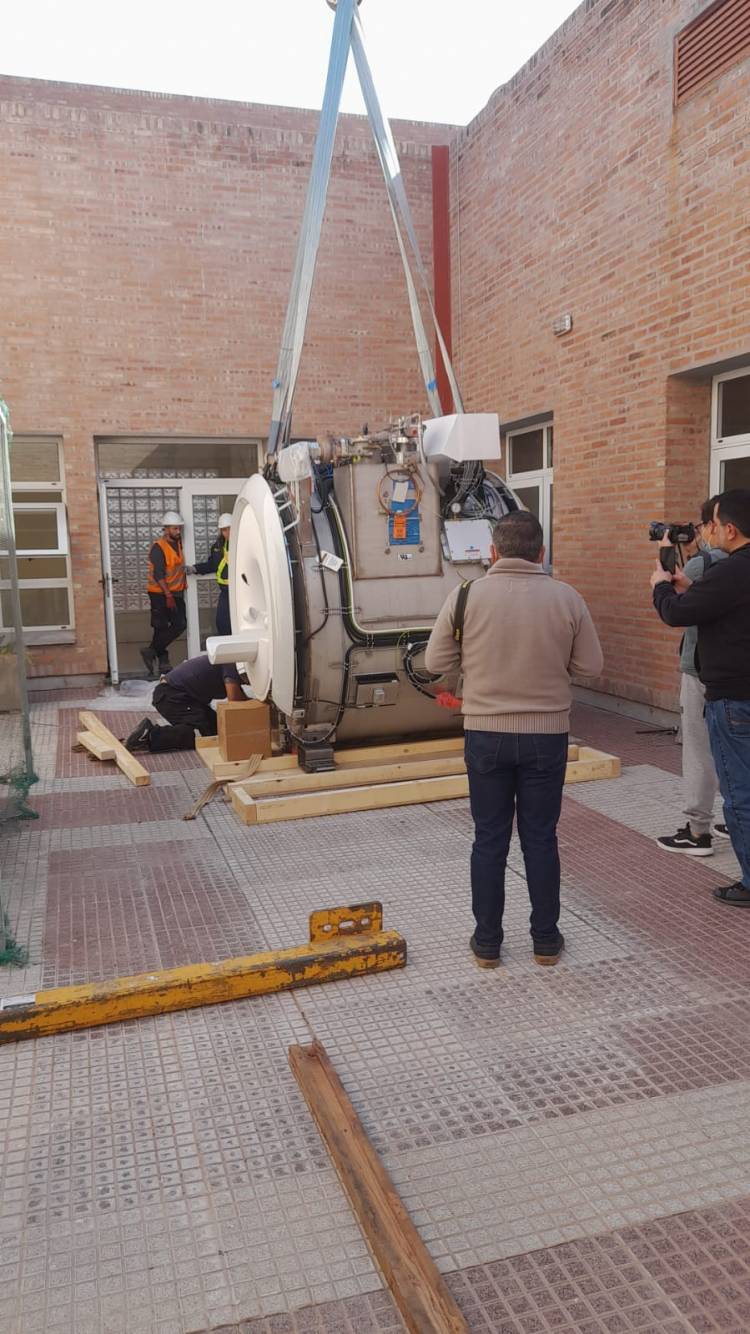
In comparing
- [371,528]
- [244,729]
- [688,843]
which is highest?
[371,528]

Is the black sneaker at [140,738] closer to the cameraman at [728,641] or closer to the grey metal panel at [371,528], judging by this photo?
the grey metal panel at [371,528]

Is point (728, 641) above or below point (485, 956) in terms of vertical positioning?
above

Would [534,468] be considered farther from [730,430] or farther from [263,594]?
[263,594]

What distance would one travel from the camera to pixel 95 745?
7285 millimetres

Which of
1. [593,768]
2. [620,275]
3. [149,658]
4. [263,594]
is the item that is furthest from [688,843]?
[149,658]

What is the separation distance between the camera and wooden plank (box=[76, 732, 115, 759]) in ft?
23.3

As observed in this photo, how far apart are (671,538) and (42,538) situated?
26.9 feet

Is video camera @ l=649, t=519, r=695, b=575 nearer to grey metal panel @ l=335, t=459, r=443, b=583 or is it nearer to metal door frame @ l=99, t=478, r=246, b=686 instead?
grey metal panel @ l=335, t=459, r=443, b=583

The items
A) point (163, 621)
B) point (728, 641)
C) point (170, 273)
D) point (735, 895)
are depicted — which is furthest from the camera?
point (163, 621)

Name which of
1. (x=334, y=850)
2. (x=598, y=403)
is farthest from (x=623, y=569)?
(x=334, y=850)

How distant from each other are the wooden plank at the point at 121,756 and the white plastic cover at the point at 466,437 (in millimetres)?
2959

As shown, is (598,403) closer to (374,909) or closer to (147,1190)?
(374,909)

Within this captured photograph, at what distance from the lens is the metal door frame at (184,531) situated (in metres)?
10.7

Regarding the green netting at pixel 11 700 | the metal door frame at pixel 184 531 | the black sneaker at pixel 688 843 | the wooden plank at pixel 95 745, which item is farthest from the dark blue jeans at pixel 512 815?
the metal door frame at pixel 184 531
